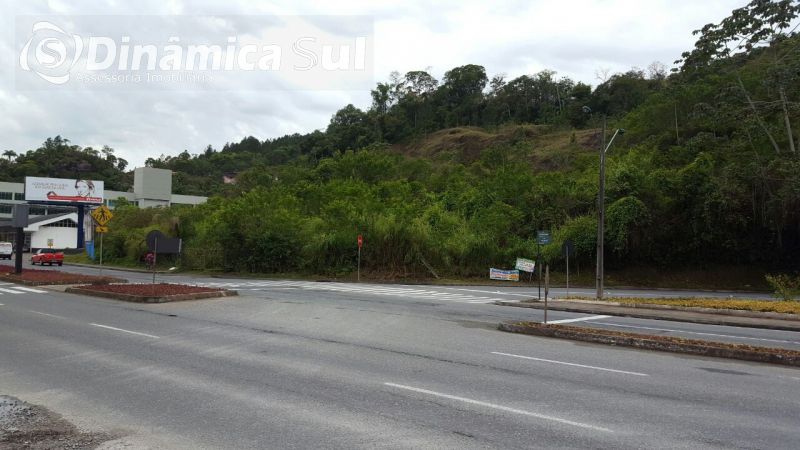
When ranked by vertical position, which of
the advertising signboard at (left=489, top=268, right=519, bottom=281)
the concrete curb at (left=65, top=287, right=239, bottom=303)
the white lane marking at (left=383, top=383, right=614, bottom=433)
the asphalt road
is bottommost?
the asphalt road

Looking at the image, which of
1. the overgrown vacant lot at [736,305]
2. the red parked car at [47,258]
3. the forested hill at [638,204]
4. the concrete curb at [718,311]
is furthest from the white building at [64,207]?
the overgrown vacant lot at [736,305]

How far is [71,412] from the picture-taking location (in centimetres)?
676

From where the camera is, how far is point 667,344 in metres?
12.0

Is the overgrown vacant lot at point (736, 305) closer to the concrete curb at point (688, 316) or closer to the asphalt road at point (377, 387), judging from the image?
the concrete curb at point (688, 316)

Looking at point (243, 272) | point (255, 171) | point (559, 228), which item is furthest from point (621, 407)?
point (255, 171)

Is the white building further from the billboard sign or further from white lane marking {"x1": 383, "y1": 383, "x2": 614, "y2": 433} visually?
white lane marking {"x1": 383, "y1": 383, "x2": 614, "y2": 433}

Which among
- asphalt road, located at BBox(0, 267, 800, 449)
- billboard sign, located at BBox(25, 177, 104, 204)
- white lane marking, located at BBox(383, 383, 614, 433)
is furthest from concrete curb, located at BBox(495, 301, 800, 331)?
billboard sign, located at BBox(25, 177, 104, 204)

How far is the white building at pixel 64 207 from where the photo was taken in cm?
8069

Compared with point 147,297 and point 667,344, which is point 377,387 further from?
point 147,297

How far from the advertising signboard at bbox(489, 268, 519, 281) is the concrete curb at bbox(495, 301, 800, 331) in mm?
16695

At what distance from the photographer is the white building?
8069 centimetres

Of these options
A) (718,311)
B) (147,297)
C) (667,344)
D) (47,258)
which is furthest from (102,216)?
(47,258)

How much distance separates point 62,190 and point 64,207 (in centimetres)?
1478

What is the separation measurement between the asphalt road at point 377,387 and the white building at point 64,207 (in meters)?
74.9
